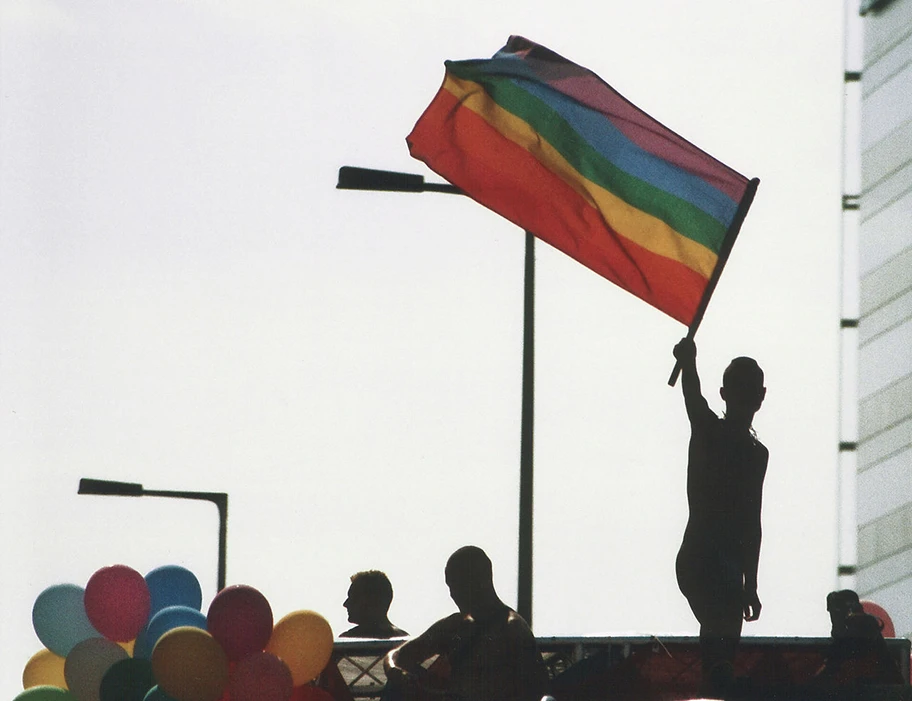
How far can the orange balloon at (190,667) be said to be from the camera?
1305cm

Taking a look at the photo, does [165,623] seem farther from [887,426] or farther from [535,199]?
[887,426]

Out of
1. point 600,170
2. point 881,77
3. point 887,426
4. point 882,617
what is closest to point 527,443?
point 600,170

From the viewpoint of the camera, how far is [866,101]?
188 feet

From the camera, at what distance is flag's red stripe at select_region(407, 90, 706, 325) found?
14945mm

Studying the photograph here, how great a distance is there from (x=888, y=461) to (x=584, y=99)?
39.4m

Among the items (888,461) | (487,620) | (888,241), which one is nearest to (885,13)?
(888,241)

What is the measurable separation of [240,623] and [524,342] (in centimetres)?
444

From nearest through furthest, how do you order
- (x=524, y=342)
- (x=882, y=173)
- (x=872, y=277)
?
Result: (x=524, y=342)
(x=882, y=173)
(x=872, y=277)

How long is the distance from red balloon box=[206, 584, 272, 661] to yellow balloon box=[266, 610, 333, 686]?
0.45ft

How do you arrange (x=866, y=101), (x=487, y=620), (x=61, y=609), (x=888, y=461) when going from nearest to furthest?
(x=487, y=620), (x=61, y=609), (x=888, y=461), (x=866, y=101)

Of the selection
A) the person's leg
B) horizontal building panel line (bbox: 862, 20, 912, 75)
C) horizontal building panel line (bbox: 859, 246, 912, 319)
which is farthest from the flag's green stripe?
horizontal building panel line (bbox: 862, 20, 912, 75)

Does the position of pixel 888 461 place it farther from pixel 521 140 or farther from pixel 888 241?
pixel 521 140

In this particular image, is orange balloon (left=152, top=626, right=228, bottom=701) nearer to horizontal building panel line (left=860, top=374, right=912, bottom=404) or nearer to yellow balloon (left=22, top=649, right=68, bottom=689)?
yellow balloon (left=22, top=649, right=68, bottom=689)

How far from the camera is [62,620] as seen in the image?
1502 centimetres
